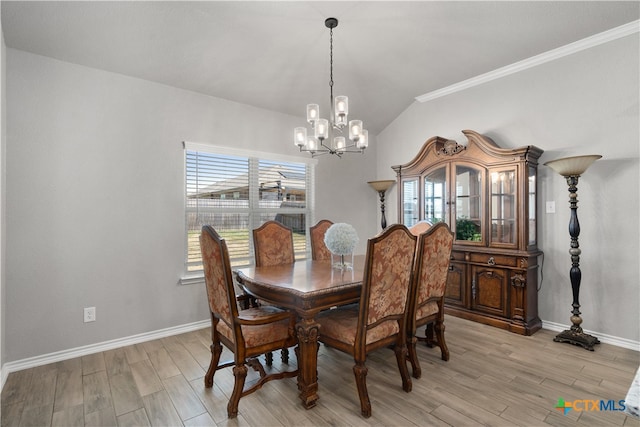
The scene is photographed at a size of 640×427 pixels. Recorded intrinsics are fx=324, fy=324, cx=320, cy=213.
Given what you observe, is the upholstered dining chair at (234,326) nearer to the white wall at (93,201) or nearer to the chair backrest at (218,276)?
the chair backrest at (218,276)

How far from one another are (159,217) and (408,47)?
2935 mm

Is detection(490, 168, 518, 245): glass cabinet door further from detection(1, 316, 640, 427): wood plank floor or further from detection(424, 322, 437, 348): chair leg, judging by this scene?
detection(424, 322, 437, 348): chair leg

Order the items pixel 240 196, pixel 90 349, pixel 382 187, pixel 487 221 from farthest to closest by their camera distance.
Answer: pixel 382 187 → pixel 240 196 → pixel 487 221 → pixel 90 349

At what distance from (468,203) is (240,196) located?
8.54 feet

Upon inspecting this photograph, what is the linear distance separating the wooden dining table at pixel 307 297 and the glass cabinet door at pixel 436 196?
1.93 metres

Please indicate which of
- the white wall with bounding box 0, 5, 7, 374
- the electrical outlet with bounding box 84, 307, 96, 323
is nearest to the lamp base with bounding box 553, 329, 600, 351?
the electrical outlet with bounding box 84, 307, 96, 323

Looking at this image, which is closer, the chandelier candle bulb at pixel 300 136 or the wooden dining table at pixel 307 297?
the wooden dining table at pixel 307 297

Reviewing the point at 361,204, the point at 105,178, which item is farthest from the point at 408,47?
the point at 105,178

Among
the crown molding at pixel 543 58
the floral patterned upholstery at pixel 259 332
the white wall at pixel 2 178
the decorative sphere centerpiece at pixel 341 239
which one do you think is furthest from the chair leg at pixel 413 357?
the crown molding at pixel 543 58

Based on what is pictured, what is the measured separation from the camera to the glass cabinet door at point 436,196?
382cm

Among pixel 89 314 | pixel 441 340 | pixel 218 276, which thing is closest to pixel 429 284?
pixel 441 340

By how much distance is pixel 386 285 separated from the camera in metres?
1.97

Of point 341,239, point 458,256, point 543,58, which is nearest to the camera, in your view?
point 341,239

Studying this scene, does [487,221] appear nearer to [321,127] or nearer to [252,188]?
[321,127]
